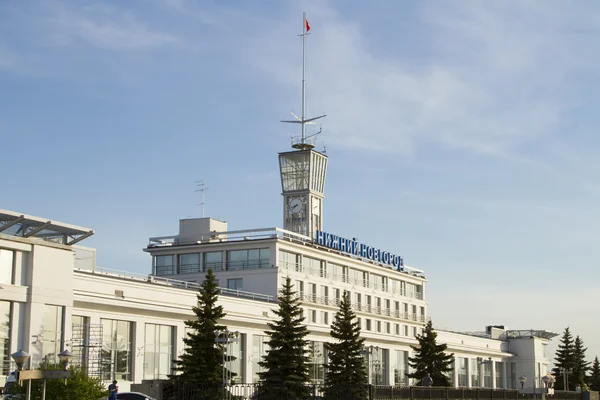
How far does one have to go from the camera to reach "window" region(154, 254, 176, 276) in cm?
9369

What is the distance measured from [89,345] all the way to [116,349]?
6.95 metres

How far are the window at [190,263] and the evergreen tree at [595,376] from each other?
2742 inches

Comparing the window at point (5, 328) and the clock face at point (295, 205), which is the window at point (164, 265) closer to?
the clock face at point (295, 205)

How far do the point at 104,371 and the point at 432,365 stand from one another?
3297cm

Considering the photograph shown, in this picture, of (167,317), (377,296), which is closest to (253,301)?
(167,317)

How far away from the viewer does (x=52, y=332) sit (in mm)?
51625

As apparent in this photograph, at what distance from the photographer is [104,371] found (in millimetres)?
63438

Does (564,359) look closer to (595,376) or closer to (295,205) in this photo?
(595,376)

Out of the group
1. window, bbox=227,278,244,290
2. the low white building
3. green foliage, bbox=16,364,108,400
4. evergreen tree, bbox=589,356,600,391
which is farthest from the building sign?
green foliage, bbox=16,364,108,400

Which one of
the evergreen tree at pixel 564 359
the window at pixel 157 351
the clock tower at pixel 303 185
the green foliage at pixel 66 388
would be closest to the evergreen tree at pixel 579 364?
the evergreen tree at pixel 564 359

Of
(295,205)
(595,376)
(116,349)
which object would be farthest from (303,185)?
(595,376)

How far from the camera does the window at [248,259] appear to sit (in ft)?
294

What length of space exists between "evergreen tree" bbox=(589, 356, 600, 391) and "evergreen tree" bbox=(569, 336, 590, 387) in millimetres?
1742

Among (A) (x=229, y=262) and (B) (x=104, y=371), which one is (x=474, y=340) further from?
(B) (x=104, y=371)
